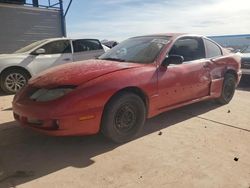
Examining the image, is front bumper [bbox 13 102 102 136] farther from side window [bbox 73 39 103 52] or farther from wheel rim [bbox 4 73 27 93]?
side window [bbox 73 39 103 52]

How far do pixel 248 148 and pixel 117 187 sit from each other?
6.59ft

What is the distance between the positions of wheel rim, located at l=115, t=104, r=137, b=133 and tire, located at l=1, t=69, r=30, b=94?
4.88 meters

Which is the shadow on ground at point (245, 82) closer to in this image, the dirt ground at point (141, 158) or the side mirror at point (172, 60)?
the dirt ground at point (141, 158)

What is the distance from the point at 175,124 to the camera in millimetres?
5297

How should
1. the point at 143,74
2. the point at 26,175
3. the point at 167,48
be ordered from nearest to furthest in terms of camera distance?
1. the point at 26,175
2. the point at 143,74
3. the point at 167,48

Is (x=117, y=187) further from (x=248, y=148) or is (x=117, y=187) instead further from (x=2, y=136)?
(x=2, y=136)

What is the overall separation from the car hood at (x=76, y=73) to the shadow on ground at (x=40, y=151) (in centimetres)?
81

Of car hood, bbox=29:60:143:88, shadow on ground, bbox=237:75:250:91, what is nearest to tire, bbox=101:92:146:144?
car hood, bbox=29:60:143:88

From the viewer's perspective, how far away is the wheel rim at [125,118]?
429 cm

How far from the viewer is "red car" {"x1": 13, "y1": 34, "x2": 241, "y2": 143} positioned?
153 inches

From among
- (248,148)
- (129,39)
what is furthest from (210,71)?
(248,148)

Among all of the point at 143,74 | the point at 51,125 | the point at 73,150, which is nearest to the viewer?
the point at 51,125

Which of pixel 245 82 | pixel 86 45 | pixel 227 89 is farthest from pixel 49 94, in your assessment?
pixel 245 82

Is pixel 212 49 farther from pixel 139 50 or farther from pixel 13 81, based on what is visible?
pixel 13 81
